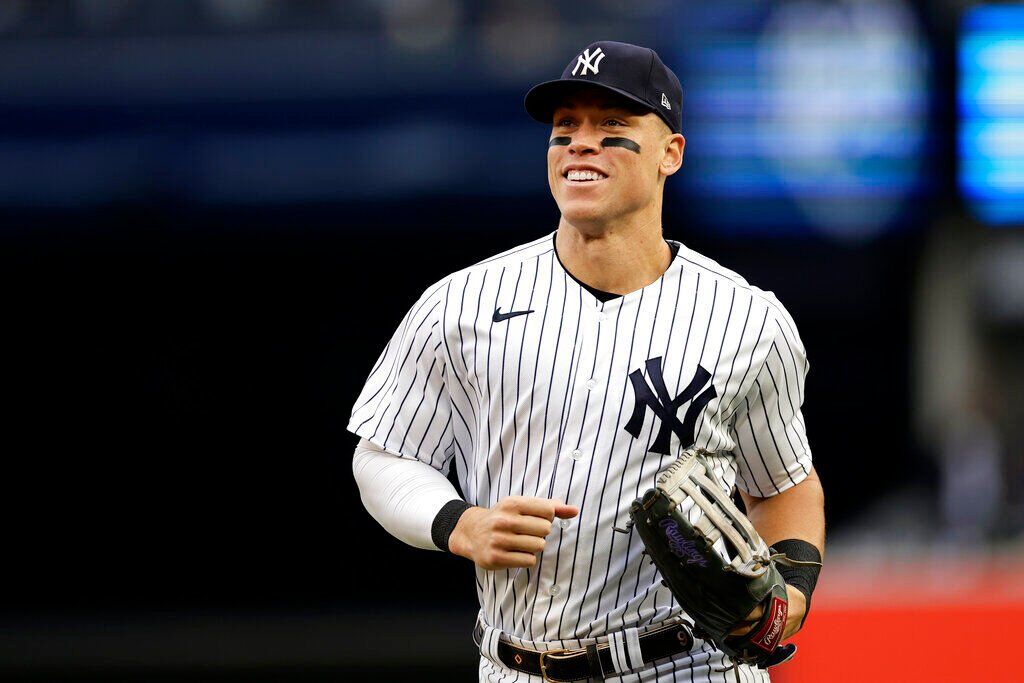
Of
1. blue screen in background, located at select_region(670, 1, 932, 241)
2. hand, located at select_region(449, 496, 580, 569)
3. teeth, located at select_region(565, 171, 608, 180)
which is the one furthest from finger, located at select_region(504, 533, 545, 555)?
blue screen in background, located at select_region(670, 1, 932, 241)

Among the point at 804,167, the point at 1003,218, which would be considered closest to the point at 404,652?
the point at 804,167

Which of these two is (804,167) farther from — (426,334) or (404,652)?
(426,334)

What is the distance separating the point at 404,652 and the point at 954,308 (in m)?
4.06

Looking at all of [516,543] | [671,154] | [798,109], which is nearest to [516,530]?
[516,543]

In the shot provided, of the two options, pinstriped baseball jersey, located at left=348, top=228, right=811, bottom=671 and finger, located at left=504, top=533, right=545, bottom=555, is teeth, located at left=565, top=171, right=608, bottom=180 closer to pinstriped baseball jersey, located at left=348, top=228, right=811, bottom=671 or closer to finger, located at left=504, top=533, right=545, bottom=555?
pinstriped baseball jersey, located at left=348, top=228, right=811, bottom=671

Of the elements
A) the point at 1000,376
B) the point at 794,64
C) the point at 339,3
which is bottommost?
the point at 1000,376

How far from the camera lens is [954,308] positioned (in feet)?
27.7

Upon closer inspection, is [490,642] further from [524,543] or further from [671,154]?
[671,154]

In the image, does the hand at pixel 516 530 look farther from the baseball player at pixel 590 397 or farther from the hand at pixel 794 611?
the hand at pixel 794 611

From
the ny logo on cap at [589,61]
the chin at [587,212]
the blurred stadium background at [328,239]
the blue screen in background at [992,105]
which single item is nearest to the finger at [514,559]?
the chin at [587,212]

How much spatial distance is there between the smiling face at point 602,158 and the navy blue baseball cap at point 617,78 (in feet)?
0.07

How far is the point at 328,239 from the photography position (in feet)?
24.8

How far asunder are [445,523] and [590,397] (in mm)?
317

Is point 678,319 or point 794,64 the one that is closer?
point 678,319
